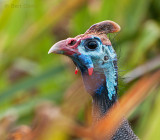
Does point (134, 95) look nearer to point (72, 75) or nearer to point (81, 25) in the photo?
point (72, 75)

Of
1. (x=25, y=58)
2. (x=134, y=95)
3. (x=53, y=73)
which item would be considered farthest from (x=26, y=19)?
(x=134, y=95)

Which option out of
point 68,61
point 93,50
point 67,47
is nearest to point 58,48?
point 67,47

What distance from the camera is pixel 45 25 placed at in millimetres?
3230

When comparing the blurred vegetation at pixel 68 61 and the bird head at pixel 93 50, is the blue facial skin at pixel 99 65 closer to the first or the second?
the bird head at pixel 93 50

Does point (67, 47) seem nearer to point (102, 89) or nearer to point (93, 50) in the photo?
point (93, 50)

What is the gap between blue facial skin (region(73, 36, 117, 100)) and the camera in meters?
1.77

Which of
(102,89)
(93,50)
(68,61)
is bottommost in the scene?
(102,89)

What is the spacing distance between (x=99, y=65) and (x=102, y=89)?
0.10 meters

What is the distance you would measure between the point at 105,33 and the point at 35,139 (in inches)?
28.0

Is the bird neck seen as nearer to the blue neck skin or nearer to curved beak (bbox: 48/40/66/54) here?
the blue neck skin

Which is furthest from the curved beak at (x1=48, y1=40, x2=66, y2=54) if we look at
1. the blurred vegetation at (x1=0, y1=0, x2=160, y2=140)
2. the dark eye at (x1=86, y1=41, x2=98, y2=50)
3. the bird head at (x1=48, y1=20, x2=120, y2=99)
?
the blurred vegetation at (x1=0, y1=0, x2=160, y2=140)

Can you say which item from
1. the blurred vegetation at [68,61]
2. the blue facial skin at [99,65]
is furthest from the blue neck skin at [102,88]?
the blurred vegetation at [68,61]

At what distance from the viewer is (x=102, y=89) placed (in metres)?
1.78

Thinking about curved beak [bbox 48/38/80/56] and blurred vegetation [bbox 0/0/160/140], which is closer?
curved beak [bbox 48/38/80/56]
